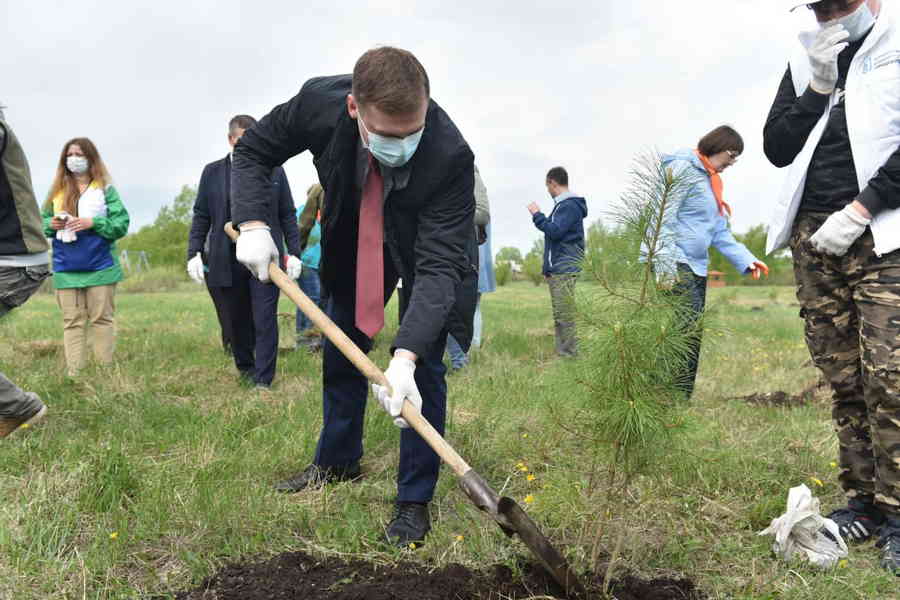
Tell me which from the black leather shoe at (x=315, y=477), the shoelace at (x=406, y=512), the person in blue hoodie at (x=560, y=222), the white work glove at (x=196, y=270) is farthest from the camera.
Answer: the person in blue hoodie at (x=560, y=222)

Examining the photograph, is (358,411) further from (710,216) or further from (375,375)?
(710,216)

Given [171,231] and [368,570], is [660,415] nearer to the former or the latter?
[368,570]

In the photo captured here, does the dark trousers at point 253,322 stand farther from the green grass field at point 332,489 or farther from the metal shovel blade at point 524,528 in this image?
the metal shovel blade at point 524,528

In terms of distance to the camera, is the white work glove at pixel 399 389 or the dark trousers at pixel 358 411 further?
the dark trousers at pixel 358 411

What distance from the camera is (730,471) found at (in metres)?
3.49

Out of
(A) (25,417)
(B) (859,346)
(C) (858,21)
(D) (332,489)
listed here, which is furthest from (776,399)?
(A) (25,417)

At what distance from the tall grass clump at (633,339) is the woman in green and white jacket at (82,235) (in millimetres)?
4609

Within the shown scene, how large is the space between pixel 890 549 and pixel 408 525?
186cm

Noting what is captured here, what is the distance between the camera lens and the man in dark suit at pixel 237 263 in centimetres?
545

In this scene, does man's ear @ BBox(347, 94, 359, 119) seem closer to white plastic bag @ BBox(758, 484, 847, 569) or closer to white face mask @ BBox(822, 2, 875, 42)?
white face mask @ BBox(822, 2, 875, 42)

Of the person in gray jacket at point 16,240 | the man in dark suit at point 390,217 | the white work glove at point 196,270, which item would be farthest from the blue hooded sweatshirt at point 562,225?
the person in gray jacket at point 16,240

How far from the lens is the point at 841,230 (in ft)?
8.57

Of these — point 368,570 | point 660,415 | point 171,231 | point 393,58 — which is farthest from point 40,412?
point 171,231

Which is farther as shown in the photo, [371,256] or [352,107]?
[371,256]
